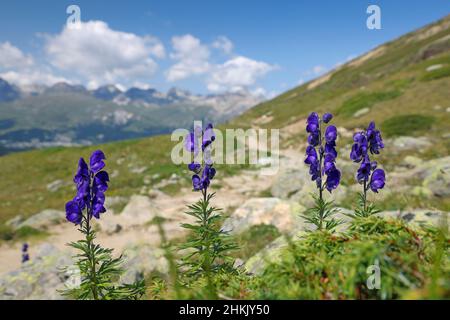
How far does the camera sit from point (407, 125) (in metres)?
28.9

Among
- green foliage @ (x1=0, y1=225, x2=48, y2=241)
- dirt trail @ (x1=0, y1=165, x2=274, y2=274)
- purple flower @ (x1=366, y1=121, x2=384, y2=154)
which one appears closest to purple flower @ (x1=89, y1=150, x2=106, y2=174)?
purple flower @ (x1=366, y1=121, x2=384, y2=154)

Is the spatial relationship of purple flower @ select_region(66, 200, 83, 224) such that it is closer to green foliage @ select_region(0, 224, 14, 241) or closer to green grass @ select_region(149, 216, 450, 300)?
green grass @ select_region(149, 216, 450, 300)

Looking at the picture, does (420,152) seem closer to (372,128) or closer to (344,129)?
(344,129)

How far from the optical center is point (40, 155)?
50875 mm

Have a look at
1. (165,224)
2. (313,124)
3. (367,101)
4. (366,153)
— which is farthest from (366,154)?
(367,101)

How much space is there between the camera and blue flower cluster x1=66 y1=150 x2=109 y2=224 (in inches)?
152

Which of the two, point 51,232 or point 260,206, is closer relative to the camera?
point 260,206

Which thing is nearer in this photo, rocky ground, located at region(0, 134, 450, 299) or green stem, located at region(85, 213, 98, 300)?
green stem, located at region(85, 213, 98, 300)

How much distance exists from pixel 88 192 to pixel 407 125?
30.5 metres

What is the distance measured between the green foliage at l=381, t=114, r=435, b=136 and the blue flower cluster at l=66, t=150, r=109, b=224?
28505mm

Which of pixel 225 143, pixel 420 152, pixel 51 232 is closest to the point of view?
pixel 51 232

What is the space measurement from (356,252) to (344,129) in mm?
37261

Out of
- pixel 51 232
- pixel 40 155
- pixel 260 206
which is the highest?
pixel 40 155

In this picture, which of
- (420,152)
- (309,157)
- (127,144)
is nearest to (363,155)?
(309,157)
